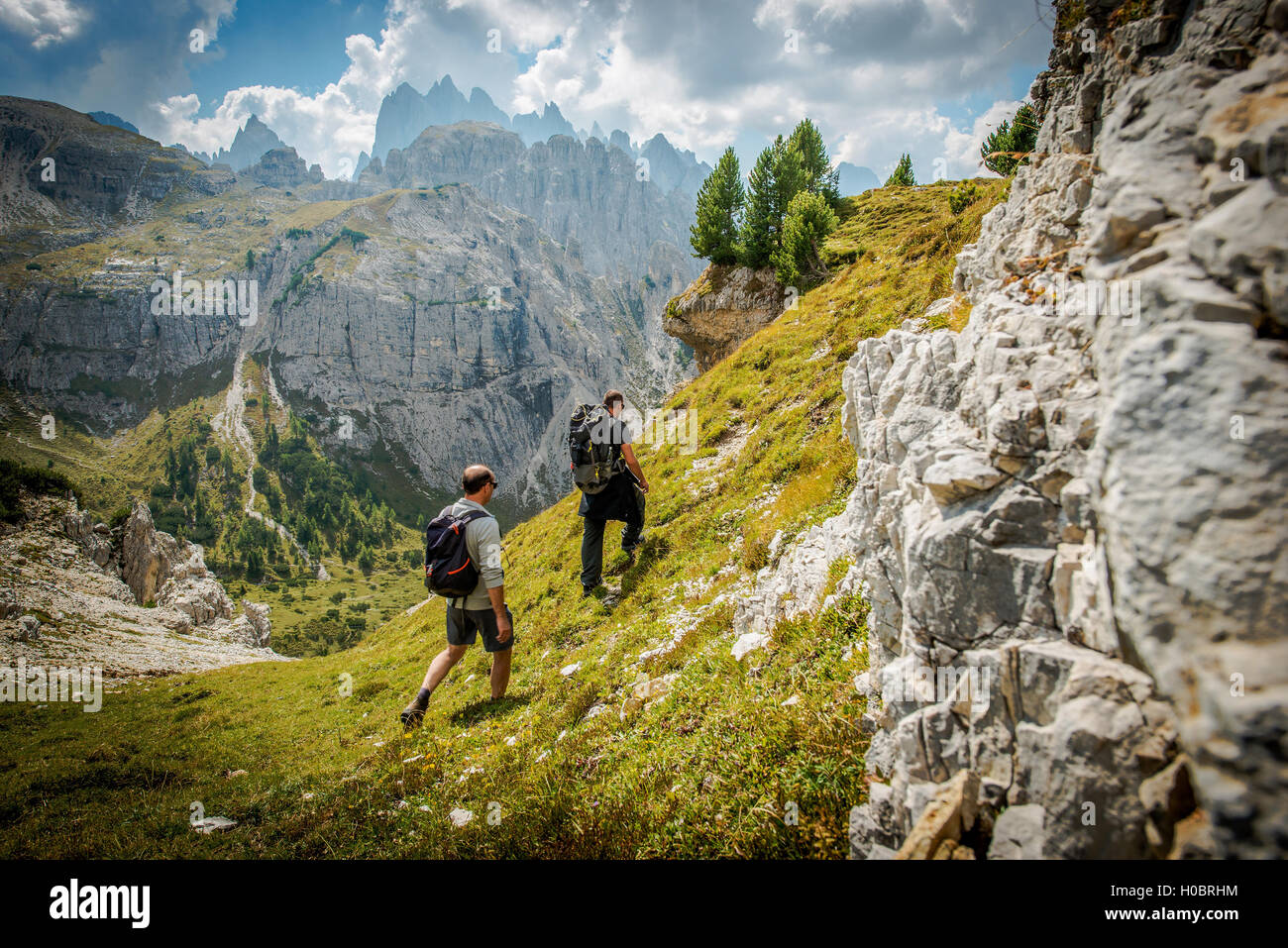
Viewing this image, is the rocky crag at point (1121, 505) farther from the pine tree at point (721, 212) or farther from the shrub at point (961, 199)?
the pine tree at point (721, 212)

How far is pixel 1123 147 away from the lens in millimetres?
3096

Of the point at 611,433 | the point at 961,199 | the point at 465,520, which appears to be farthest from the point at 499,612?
the point at 961,199

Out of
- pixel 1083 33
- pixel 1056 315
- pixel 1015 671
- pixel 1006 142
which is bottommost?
pixel 1015 671

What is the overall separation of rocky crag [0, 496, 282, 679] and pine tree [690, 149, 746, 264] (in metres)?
45.9

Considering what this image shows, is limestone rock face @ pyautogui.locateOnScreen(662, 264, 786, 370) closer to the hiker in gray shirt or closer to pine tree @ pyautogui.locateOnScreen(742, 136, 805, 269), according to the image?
pine tree @ pyautogui.locateOnScreen(742, 136, 805, 269)

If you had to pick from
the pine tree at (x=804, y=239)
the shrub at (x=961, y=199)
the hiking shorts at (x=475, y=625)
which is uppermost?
the pine tree at (x=804, y=239)

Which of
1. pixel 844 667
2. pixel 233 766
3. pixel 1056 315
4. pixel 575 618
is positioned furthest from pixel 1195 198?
pixel 233 766

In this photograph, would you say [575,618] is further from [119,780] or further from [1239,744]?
[1239,744]

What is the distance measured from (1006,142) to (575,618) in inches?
1966

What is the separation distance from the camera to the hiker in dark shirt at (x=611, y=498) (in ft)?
37.4

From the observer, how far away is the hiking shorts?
838cm

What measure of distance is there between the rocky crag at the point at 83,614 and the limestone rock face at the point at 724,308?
4016 cm

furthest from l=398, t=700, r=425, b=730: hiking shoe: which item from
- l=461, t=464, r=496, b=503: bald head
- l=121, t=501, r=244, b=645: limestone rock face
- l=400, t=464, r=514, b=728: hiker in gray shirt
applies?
l=121, t=501, r=244, b=645: limestone rock face

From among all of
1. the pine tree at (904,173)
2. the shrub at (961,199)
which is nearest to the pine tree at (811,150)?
the pine tree at (904,173)
